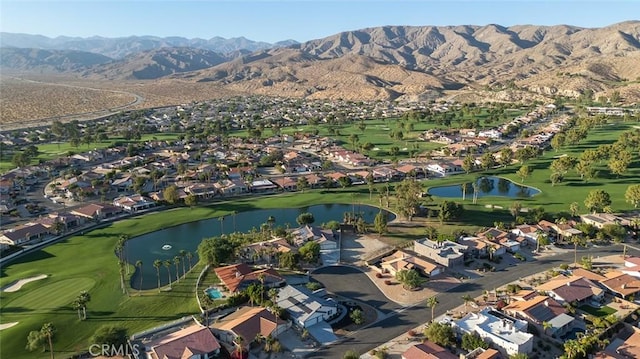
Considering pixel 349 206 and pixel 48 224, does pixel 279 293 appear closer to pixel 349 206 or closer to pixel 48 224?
pixel 349 206

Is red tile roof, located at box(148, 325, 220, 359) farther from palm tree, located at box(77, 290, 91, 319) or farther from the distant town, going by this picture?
palm tree, located at box(77, 290, 91, 319)

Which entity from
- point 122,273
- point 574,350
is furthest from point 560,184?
point 122,273

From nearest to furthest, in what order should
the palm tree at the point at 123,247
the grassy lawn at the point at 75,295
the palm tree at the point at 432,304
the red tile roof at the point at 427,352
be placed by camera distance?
the red tile roof at the point at 427,352
the grassy lawn at the point at 75,295
the palm tree at the point at 432,304
the palm tree at the point at 123,247

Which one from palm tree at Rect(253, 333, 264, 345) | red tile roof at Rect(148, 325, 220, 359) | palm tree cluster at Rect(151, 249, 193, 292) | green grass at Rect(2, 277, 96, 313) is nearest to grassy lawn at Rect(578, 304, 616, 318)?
palm tree at Rect(253, 333, 264, 345)

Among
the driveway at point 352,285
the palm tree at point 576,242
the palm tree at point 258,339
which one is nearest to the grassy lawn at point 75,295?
the palm tree at point 258,339

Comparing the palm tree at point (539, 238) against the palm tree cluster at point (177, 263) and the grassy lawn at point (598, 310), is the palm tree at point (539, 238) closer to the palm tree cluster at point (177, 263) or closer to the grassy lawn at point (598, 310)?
the grassy lawn at point (598, 310)

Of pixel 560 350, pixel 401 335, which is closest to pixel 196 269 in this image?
pixel 401 335

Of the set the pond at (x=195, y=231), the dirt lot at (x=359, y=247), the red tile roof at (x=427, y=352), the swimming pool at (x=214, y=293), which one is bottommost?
the pond at (x=195, y=231)
